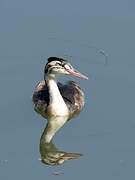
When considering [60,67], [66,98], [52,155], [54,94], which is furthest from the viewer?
[66,98]

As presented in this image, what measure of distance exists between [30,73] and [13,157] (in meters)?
2.26

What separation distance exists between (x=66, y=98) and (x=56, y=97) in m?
0.35

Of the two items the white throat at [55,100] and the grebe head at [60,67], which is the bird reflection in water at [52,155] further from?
the grebe head at [60,67]

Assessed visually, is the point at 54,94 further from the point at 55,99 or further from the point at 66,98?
the point at 66,98

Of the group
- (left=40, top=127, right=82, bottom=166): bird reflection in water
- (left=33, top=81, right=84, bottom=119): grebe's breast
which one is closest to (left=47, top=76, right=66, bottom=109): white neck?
(left=33, top=81, right=84, bottom=119): grebe's breast

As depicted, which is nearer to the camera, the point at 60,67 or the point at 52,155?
the point at 52,155

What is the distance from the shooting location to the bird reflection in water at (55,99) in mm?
11750

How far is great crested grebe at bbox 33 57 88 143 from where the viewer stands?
38.7 feet

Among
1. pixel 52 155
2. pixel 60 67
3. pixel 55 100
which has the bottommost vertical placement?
pixel 52 155

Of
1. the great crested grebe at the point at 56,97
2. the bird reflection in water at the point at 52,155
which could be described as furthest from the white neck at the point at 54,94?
the bird reflection in water at the point at 52,155

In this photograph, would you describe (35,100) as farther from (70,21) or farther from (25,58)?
(70,21)

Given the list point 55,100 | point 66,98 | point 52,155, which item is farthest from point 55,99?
point 52,155

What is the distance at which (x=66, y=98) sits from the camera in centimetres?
1241

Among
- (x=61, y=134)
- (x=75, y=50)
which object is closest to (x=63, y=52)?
→ (x=75, y=50)
